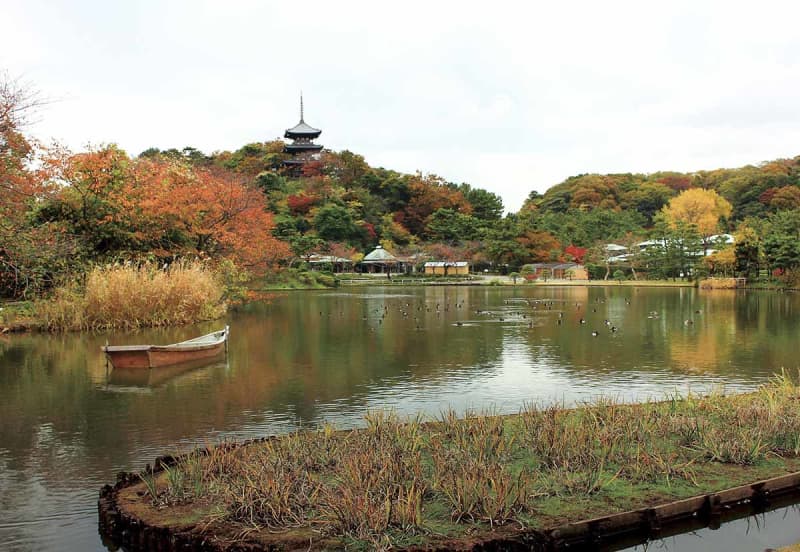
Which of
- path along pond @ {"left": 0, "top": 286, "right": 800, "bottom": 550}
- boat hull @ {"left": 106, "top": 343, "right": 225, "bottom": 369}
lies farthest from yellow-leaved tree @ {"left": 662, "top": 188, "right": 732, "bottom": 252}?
boat hull @ {"left": 106, "top": 343, "right": 225, "bottom": 369}

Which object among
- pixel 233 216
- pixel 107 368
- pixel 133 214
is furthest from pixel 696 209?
pixel 107 368

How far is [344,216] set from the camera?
62.8 meters

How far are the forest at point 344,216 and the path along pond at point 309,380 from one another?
3.87 meters

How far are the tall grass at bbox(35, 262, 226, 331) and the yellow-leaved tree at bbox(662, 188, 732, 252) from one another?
192 feet

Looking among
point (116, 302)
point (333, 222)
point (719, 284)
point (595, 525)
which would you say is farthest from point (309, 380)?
point (333, 222)

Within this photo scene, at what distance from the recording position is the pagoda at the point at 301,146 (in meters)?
76.6

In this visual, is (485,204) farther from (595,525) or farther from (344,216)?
(595,525)

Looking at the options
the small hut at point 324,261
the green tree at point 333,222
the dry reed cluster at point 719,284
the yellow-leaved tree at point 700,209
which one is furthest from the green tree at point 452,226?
the dry reed cluster at point 719,284

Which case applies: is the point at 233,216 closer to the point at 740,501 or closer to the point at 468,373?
the point at 468,373

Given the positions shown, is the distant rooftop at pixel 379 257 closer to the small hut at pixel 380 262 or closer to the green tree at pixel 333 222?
the small hut at pixel 380 262

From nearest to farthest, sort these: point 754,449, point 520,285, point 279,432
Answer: point 754,449 → point 279,432 → point 520,285

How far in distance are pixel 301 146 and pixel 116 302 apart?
58.8 meters

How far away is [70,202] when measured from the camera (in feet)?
74.1

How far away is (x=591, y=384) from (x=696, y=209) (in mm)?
64392
